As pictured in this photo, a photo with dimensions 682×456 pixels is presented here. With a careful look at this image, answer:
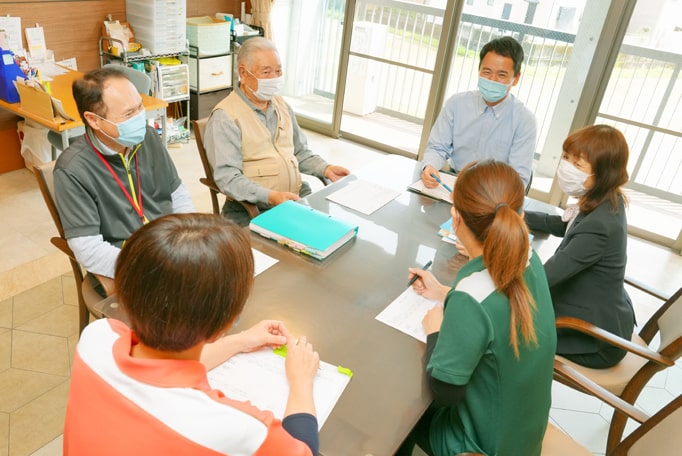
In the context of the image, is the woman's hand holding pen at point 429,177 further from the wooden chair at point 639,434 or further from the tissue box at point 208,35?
the tissue box at point 208,35

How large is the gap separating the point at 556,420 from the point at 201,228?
207 centimetres

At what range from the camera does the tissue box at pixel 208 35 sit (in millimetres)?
4480

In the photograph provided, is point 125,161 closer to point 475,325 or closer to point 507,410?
point 475,325

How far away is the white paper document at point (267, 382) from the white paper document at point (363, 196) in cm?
98

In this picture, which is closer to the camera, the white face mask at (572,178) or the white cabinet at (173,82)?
the white face mask at (572,178)

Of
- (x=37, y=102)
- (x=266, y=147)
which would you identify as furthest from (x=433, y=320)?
(x=37, y=102)

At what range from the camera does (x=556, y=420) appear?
7.49 feet

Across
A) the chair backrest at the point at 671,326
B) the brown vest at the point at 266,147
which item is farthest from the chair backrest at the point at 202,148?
the chair backrest at the point at 671,326

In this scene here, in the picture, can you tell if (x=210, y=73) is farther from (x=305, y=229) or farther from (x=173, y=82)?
(x=305, y=229)

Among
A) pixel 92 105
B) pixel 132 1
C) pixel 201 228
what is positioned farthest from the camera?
pixel 132 1

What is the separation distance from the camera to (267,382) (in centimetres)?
121

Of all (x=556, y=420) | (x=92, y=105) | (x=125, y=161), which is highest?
(x=92, y=105)

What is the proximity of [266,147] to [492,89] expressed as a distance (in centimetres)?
118

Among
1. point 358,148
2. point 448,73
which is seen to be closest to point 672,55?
point 448,73
